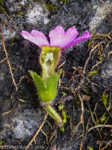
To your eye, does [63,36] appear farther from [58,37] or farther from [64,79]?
[64,79]

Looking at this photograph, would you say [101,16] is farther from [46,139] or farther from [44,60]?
[46,139]

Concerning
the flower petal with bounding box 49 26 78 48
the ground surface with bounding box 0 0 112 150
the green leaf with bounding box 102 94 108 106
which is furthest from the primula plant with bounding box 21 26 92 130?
the green leaf with bounding box 102 94 108 106

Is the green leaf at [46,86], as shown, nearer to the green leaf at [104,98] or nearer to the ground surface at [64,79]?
the ground surface at [64,79]

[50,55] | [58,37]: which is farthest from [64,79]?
[58,37]

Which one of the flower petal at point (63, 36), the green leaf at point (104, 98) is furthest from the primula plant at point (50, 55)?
the green leaf at point (104, 98)

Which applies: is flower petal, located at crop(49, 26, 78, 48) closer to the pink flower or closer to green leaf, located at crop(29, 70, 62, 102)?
the pink flower

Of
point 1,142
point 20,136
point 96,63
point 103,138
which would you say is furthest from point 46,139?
point 96,63
